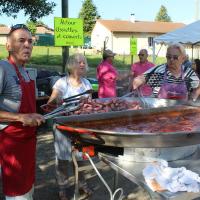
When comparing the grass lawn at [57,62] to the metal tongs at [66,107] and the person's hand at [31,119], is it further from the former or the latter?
the person's hand at [31,119]

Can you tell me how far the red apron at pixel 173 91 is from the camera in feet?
13.1

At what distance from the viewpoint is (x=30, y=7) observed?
10.3 m

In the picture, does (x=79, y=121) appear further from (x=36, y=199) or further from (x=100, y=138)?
(x=36, y=199)

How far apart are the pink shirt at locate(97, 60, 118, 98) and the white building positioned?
4022 cm

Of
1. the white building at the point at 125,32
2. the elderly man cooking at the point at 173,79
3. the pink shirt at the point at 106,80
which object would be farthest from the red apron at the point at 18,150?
the white building at the point at 125,32

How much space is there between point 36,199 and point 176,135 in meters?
2.20

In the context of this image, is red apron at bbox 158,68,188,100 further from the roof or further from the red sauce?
the roof

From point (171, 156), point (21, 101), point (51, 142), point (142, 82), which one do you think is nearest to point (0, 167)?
point (21, 101)

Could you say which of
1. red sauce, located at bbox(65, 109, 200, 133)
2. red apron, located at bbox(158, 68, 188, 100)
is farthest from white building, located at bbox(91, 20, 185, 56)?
red sauce, located at bbox(65, 109, 200, 133)

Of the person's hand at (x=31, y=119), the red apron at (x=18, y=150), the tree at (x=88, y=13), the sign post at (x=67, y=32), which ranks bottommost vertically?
the red apron at (x=18, y=150)

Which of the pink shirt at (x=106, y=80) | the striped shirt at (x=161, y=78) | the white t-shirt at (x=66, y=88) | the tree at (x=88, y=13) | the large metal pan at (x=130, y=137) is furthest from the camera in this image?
the tree at (x=88, y=13)

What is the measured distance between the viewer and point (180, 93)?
3.98m

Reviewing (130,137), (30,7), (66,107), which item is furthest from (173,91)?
(30,7)

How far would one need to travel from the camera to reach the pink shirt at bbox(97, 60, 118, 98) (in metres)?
7.10
